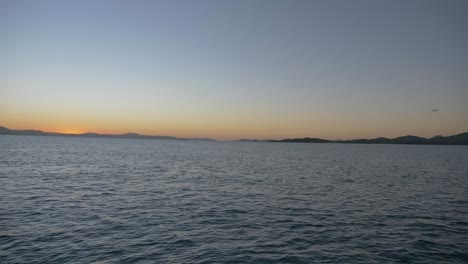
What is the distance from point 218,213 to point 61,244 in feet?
42.4

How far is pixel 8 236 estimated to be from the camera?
1905cm

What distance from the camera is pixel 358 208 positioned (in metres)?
29.7

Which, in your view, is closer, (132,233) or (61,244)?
(61,244)

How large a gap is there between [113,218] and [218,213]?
A: 30.2 ft

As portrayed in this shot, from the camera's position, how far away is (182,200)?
31875 mm

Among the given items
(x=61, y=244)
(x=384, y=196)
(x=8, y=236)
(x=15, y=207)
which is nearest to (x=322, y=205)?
(x=384, y=196)

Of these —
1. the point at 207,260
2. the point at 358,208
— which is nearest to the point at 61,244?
the point at 207,260

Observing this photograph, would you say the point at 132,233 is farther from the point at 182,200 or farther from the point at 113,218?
the point at 182,200

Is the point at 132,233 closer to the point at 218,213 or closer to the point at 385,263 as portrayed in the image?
the point at 218,213

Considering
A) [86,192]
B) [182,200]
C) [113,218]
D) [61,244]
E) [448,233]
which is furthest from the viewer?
[86,192]

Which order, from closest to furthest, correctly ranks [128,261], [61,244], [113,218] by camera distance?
[128,261]
[61,244]
[113,218]

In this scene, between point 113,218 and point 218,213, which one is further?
point 218,213

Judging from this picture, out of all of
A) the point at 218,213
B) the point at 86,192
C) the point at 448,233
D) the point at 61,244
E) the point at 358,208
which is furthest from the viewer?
the point at 86,192

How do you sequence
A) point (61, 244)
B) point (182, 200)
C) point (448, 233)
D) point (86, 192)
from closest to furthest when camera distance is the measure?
1. point (61, 244)
2. point (448, 233)
3. point (182, 200)
4. point (86, 192)
